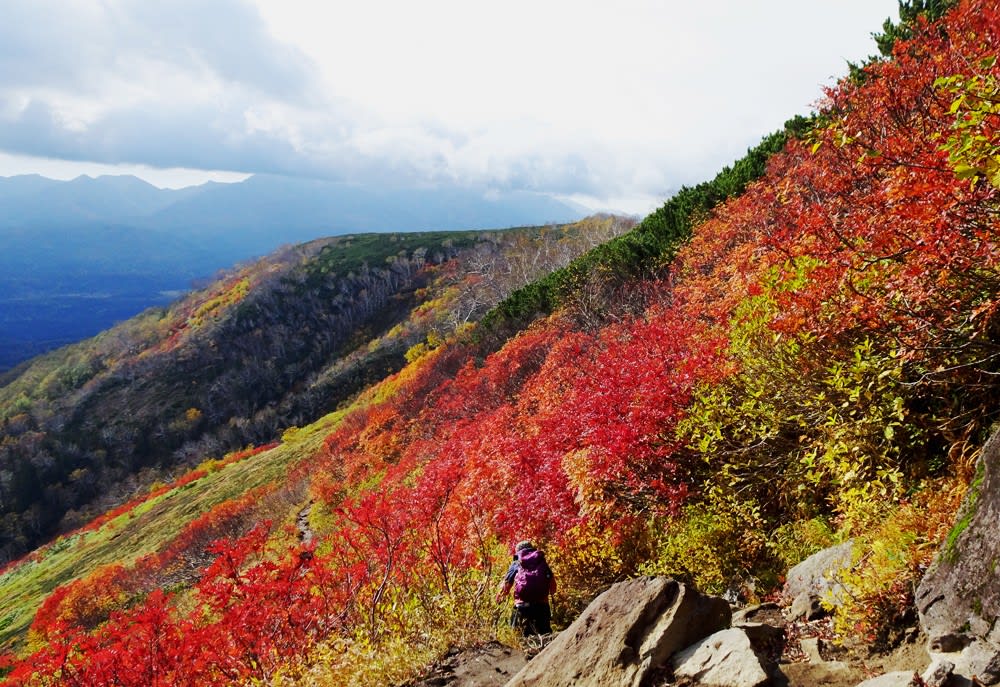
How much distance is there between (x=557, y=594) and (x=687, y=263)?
52.5 ft

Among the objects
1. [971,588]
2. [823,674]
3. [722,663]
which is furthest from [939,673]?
[722,663]

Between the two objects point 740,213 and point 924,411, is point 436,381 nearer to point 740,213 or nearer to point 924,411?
point 740,213

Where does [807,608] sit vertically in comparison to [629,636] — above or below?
below

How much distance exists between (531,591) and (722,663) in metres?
3.57

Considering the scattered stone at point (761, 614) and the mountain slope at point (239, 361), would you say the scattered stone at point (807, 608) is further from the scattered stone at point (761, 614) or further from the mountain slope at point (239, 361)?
the mountain slope at point (239, 361)

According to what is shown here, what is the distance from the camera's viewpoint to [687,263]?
2202 cm

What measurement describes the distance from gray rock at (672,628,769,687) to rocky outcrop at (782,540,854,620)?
1.36 m

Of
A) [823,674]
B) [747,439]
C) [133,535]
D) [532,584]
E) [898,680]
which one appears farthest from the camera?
[133,535]

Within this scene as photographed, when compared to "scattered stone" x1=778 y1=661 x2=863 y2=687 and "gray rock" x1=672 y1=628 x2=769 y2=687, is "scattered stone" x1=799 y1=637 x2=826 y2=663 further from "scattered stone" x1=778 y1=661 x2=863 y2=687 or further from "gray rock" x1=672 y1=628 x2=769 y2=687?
"gray rock" x1=672 y1=628 x2=769 y2=687

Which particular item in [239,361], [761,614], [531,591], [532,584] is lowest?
[239,361]

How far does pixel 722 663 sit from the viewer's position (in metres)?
4.79

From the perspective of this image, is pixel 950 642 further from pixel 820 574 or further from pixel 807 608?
pixel 820 574

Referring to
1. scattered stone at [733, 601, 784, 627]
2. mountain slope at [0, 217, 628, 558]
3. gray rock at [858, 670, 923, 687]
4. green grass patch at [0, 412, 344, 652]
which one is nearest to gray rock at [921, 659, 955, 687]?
gray rock at [858, 670, 923, 687]

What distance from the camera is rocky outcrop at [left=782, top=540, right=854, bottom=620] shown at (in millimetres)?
5864
